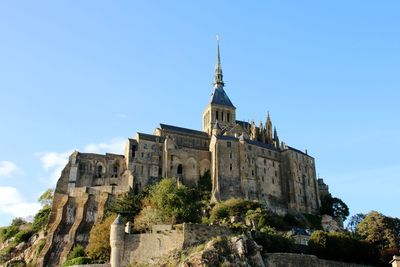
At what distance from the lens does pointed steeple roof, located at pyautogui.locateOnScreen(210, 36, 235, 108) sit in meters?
100

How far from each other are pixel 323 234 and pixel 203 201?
22.6 metres

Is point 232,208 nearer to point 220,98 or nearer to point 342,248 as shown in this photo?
point 342,248

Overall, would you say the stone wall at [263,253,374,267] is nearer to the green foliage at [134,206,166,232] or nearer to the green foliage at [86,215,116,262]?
the green foliage at [134,206,166,232]

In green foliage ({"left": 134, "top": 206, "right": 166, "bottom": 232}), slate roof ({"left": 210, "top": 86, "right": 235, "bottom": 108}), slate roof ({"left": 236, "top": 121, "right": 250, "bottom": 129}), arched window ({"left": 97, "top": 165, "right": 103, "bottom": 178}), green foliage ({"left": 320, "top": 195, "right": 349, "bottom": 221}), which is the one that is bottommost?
green foliage ({"left": 134, "top": 206, "right": 166, "bottom": 232})

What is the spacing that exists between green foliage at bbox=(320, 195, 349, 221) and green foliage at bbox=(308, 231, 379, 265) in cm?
3250

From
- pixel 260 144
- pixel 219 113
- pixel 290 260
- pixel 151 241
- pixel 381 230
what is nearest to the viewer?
pixel 151 241

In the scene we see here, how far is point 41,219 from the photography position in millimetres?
73312

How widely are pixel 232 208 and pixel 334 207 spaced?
27921 millimetres

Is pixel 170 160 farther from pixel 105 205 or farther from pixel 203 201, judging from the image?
pixel 105 205

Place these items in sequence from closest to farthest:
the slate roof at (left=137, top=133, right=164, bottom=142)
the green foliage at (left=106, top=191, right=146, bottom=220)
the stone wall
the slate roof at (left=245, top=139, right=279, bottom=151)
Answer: the stone wall < the green foliage at (left=106, top=191, right=146, bottom=220) < the slate roof at (left=137, top=133, right=164, bottom=142) < the slate roof at (left=245, top=139, right=279, bottom=151)

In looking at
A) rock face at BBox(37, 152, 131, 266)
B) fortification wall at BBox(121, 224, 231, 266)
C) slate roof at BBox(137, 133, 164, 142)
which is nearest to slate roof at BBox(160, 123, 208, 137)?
slate roof at BBox(137, 133, 164, 142)

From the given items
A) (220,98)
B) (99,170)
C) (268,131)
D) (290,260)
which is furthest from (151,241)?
(220,98)

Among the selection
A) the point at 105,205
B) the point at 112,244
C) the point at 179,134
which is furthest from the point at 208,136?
the point at 112,244

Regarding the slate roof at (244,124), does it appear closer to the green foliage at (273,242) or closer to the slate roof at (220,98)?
the slate roof at (220,98)
